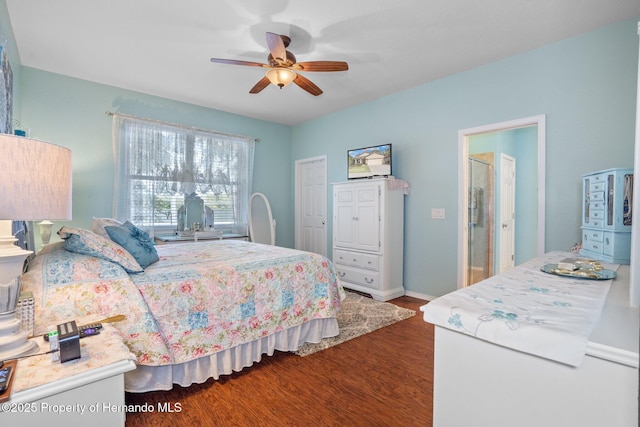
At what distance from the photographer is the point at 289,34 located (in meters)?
2.65

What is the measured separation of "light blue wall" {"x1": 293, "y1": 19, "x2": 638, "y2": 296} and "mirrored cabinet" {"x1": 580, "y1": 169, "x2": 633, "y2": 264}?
2.83 ft

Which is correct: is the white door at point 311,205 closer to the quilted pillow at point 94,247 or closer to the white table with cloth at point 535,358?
the quilted pillow at point 94,247

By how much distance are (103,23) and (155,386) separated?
2.80 m

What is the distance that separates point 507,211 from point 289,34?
3867mm

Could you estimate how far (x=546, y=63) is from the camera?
9.29 feet

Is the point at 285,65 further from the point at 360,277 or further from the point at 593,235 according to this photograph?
the point at 360,277

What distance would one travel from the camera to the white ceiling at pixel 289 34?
2281mm

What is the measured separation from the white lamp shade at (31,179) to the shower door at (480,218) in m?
3.79

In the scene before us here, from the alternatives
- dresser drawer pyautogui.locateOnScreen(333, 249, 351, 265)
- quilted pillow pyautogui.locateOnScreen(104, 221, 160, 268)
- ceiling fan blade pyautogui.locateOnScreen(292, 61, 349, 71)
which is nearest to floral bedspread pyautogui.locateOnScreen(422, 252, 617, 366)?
quilted pillow pyautogui.locateOnScreen(104, 221, 160, 268)

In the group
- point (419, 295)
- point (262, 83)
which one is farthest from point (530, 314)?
point (419, 295)

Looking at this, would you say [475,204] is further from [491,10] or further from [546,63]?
[491,10]

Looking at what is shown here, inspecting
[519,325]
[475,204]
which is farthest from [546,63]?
[519,325]

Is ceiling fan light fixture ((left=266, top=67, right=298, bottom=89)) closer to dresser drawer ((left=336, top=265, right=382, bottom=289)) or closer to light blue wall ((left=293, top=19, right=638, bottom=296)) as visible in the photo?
light blue wall ((left=293, top=19, right=638, bottom=296))

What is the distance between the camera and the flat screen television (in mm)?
3911
